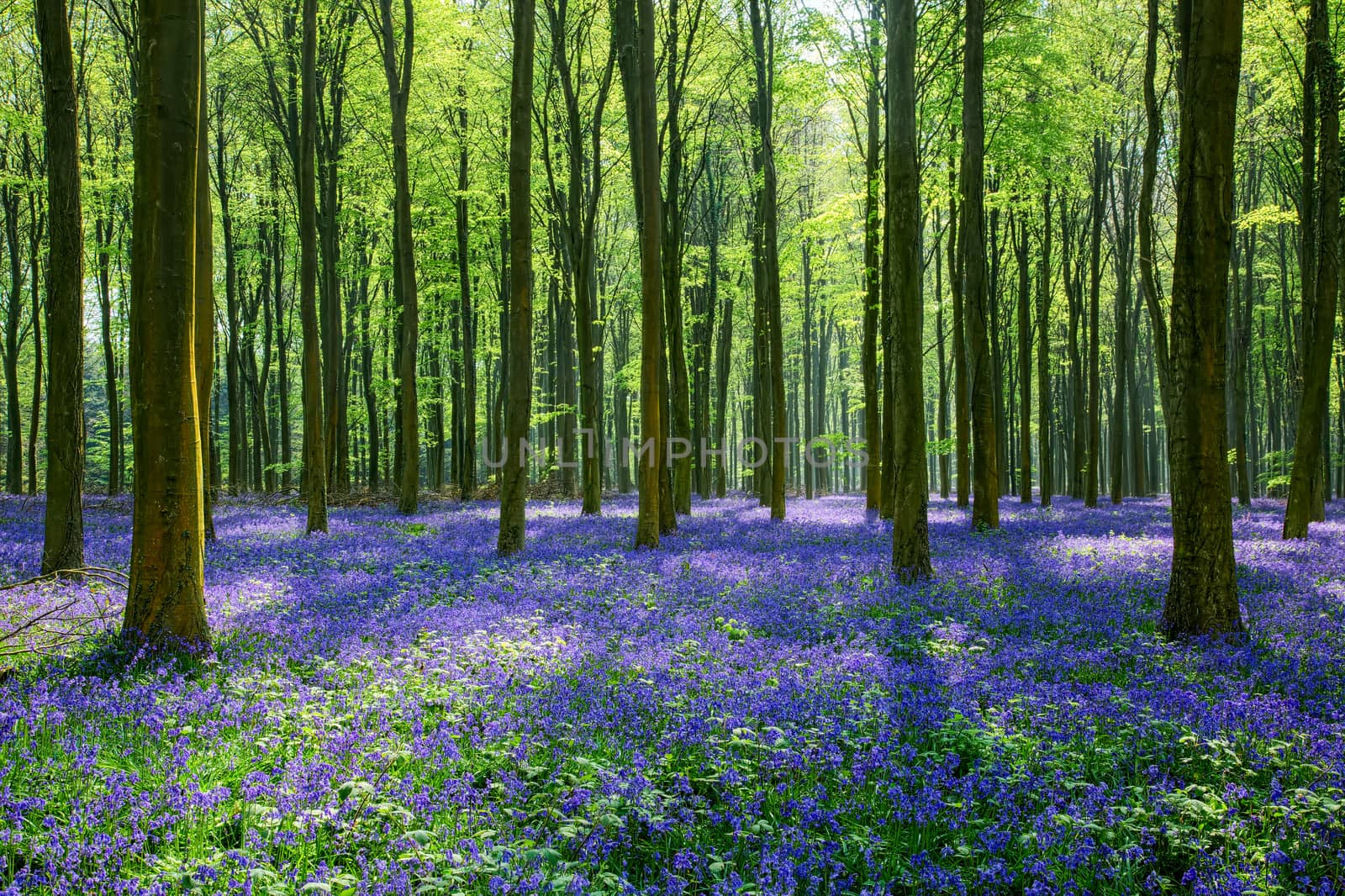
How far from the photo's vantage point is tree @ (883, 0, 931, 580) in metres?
9.48

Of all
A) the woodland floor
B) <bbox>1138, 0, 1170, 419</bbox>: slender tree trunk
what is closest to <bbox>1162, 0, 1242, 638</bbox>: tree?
the woodland floor

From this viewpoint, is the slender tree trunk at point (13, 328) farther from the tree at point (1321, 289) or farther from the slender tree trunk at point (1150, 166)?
the tree at point (1321, 289)

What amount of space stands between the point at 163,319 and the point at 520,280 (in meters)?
6.89

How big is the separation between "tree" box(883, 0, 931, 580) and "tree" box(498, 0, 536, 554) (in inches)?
231

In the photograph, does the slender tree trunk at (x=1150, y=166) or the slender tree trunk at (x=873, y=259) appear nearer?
the slender tree trunk at (x=1150, y=166)

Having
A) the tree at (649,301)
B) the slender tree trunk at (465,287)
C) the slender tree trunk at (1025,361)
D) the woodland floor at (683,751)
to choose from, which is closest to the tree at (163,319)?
the woodland floor at (683,751)

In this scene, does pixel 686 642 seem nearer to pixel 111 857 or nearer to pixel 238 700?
pixel 238 700

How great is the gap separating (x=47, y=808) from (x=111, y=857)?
634 mm

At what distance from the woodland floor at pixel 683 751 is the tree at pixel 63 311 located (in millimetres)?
939

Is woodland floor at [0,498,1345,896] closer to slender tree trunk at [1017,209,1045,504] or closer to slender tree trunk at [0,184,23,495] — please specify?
slender tree trunk at [1017,209,1045,504]

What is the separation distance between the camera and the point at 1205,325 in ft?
22.1

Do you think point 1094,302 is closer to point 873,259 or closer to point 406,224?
point 873,259

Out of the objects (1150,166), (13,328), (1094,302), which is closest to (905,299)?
(1150,166)

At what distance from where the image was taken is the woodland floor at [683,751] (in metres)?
3.00
